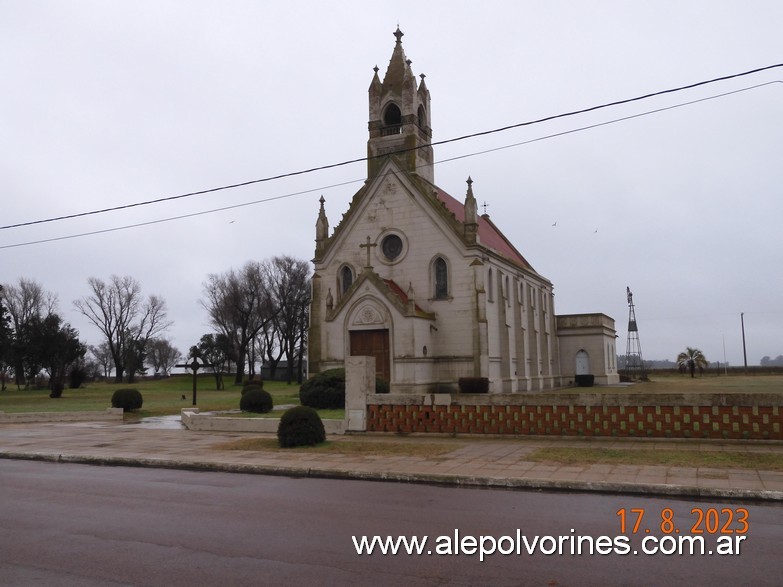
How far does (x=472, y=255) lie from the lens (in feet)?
119

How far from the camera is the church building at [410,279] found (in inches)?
1391

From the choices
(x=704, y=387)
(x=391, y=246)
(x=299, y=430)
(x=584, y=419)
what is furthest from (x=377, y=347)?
(x=704, y=387)

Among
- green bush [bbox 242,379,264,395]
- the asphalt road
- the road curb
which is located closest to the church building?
green bush [bbox 242,379,264,395]

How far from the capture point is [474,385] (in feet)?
111

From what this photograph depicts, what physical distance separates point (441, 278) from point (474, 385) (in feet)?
21.6

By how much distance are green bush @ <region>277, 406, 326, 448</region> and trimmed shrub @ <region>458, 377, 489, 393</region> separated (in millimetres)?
16715

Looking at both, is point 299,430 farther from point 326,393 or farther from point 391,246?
Answer: point 391,246

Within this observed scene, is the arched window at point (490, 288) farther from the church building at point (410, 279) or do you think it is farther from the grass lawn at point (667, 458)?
the grass lawn at point (667, 458)

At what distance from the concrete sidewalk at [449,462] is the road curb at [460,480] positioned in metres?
0.02

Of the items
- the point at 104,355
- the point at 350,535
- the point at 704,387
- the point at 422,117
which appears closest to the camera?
the point at 350,535

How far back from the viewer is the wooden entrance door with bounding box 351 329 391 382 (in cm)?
3534

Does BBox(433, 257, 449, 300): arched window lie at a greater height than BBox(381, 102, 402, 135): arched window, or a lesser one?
lesser

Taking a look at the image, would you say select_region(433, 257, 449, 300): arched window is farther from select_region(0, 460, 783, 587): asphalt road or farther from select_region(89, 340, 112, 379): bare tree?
select_region(89, 340, 112, 379): bare tree

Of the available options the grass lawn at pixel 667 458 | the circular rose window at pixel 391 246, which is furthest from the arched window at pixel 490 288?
the grass lawn at pixel 667 458
